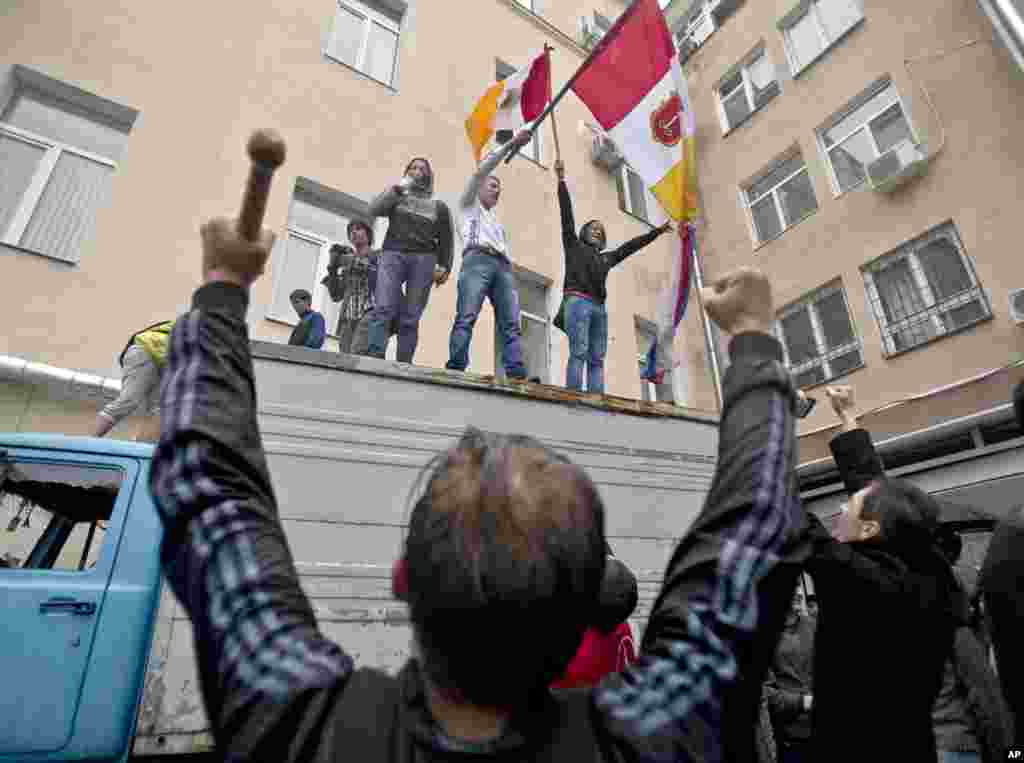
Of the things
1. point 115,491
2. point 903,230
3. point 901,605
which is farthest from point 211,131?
point 903,230

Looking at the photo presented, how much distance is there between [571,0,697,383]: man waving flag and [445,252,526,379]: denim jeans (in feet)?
4.47

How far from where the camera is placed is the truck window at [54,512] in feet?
8.46

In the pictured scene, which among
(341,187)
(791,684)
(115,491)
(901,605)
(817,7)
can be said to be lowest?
(791,684)

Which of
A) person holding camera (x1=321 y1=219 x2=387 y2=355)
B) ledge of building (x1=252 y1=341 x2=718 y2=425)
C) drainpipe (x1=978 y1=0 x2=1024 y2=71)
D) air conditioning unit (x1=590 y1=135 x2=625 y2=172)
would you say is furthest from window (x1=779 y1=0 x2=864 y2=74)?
ledge of building (x1=252 y1=341 x2=718 y2=425)

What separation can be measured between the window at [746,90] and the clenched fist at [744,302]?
12.5 metres

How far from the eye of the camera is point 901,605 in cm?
147

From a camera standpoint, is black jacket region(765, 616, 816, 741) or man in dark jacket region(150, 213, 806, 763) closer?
man in dark jacket region(150, 213, 806, 763)

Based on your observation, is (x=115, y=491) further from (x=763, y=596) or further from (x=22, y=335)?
(x=22, y=335)

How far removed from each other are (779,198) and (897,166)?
2368mm

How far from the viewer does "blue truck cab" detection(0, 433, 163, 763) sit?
7.41 ft

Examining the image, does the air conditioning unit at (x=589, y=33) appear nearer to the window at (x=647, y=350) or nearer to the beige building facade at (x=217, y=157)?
the beige building facade at (x=217, y=157)

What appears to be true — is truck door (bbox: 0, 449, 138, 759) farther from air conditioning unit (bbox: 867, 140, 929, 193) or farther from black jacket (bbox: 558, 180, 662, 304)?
air conditioning unit (bbox: 867, 140, 929, 193)

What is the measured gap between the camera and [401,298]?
4547 mm

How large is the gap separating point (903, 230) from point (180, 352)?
33.2ft
